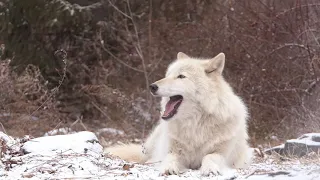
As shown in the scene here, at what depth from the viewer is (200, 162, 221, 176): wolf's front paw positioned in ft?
14.5

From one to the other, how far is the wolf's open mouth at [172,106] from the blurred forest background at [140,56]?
3.73 metres

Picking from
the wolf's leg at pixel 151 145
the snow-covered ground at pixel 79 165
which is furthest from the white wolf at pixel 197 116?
the wolf's leg at pixel 151 145

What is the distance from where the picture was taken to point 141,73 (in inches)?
542

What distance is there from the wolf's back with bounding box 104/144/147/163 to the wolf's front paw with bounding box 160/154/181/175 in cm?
121

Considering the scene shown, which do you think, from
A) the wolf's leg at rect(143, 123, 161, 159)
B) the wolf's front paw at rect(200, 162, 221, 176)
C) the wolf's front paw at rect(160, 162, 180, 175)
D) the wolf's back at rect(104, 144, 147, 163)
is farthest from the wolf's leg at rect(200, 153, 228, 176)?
the wolf's back at rect(104, 144, 147, 163)

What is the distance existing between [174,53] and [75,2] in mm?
3226

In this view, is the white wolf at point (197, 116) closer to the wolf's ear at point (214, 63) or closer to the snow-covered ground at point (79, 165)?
the wolf's ear at point (214, 63)

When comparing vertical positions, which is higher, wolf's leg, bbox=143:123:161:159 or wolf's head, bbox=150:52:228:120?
wolf's head, bbox=150:52:228:120

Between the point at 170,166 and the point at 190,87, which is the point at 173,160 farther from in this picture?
the point at 190,87

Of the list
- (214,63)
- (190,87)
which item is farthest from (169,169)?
(214,63)

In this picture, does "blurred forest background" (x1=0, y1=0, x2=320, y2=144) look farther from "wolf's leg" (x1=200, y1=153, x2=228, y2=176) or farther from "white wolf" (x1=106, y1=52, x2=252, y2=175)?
"wolf's leg" (x1=200, y1=153, x2=228, y2=176)

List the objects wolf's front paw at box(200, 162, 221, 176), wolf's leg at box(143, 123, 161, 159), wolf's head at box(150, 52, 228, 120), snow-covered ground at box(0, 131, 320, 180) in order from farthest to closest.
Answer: wolf's leg at box(143, 123, 161, 159), wolf's head at box(150, 52, 228, 120), wolf's front paw at box(200, 162, 221, 176), snow-covered ground at box(0, 131, 320, 180)

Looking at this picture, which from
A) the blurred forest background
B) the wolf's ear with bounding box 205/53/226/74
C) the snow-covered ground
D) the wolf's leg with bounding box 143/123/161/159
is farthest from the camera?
the blurred forest background

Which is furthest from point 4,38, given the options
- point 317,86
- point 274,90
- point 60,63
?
point 317,86
